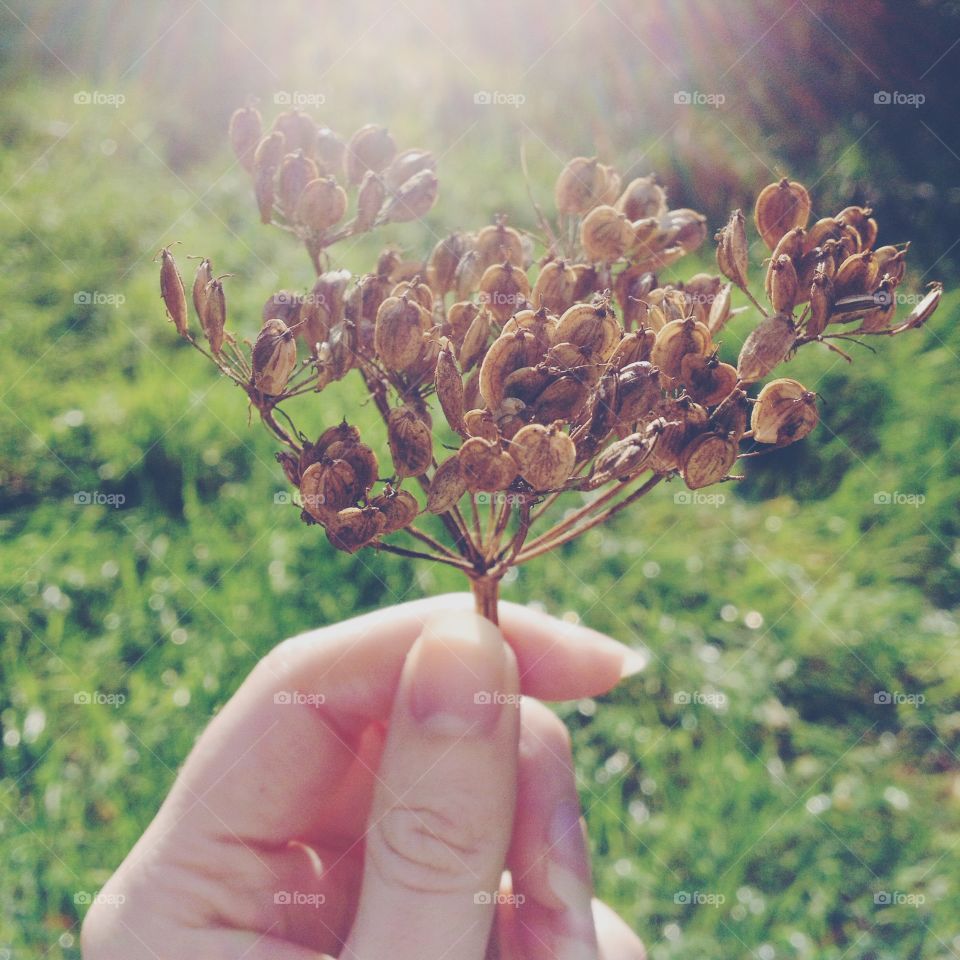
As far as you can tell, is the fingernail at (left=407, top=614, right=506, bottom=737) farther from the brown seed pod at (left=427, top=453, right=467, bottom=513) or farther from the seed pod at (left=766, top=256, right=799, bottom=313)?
the seed pod at (left=766, top=256, right=799, bottom=313)

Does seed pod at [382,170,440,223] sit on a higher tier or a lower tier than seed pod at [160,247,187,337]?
higher

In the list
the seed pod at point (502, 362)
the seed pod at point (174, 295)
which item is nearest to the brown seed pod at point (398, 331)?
the seed pod at point (502, 362)

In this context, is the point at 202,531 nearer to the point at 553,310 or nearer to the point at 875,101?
the point at 553,310

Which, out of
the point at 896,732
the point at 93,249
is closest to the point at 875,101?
the point at 896,732

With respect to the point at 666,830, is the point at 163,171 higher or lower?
higher

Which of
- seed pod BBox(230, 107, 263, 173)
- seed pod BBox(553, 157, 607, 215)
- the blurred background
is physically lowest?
the blurred background

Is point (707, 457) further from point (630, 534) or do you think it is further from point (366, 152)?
point (630, 534)

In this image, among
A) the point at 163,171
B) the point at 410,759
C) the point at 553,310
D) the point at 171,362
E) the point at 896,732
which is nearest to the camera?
the point at 553,310

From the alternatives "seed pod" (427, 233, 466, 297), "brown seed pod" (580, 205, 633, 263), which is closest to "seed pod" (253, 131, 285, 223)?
"seed pod" (427, 233, 466, 297)
